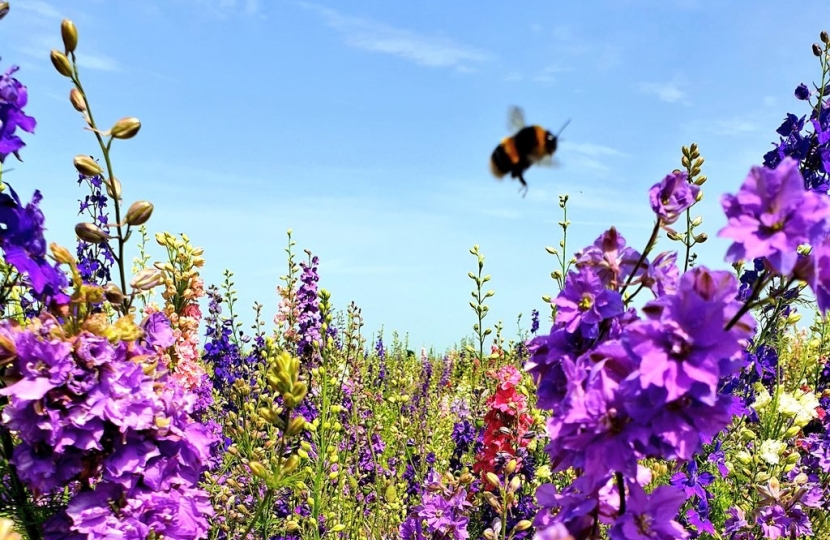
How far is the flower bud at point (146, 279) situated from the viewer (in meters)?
1.81

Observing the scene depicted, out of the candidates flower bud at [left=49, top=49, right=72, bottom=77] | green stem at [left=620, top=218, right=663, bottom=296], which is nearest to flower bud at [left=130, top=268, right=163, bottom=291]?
flower bud at [left=49, top=49, right=72, bottom=77]

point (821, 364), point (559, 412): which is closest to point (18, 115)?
point (559, 412)

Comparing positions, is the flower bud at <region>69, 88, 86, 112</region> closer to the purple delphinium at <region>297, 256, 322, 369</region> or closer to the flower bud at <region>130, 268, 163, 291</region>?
the flower bud at <region>130, 268, 163, 291</region>

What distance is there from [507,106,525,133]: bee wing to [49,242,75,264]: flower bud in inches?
117

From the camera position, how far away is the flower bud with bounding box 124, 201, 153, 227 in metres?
1.72

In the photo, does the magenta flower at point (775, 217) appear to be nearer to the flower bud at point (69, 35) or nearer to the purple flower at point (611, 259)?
the purple flower at point (611, 259)

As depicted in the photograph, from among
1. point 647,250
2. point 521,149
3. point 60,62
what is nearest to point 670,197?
point 647,250

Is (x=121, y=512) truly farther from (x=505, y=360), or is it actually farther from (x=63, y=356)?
(x=505, y=360)

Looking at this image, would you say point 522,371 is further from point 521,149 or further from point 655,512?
point 521,149

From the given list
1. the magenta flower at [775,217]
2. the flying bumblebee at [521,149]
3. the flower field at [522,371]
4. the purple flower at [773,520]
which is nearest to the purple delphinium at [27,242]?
the flower field at [522,371]

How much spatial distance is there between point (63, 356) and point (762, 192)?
1.50 meters

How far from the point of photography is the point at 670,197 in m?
1.34

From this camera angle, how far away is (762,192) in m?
1.14

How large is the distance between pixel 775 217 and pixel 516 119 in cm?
308
